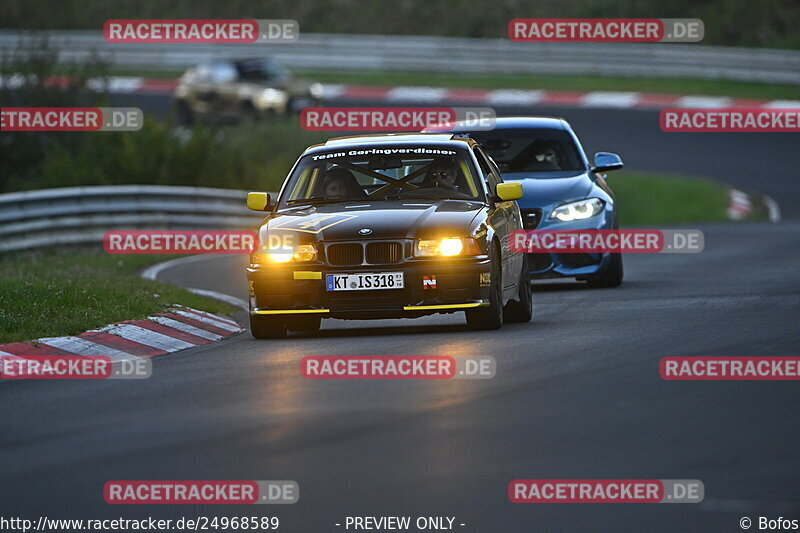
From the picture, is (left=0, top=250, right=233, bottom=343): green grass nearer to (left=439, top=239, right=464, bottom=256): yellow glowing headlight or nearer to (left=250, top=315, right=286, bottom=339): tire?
(left=250, top=315, right=286, bottom=339): tire

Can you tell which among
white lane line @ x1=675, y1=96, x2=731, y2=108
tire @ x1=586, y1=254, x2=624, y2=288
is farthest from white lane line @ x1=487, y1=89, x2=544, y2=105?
tire @ x1=586, y1=254, x2=624, y2=288

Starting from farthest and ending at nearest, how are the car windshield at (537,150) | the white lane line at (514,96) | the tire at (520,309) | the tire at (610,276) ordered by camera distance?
the white lane line at (514,96), the car windshield at (537,150), the tire at (610,276), the tire at (520,309)

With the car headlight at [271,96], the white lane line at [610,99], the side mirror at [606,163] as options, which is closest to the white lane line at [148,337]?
the side mirror at [606,163]

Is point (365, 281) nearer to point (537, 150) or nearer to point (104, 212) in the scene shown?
point (537, 150)

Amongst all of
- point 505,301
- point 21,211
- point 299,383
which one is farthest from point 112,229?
point 299,383

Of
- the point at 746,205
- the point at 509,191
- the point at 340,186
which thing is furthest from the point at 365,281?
the point at 746,205

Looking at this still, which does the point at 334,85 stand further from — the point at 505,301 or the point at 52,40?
the point at 505,301

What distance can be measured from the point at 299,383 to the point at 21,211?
15458 millimetres

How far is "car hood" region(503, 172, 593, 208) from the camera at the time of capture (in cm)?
1692

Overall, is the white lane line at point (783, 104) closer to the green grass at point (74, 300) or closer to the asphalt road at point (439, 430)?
the green grass at point (74, 300)

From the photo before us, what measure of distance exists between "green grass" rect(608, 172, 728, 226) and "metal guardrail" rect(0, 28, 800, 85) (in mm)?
7572

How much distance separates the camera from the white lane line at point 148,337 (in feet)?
42.3

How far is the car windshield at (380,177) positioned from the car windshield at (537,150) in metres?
3.92

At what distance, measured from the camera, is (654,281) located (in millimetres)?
18219
